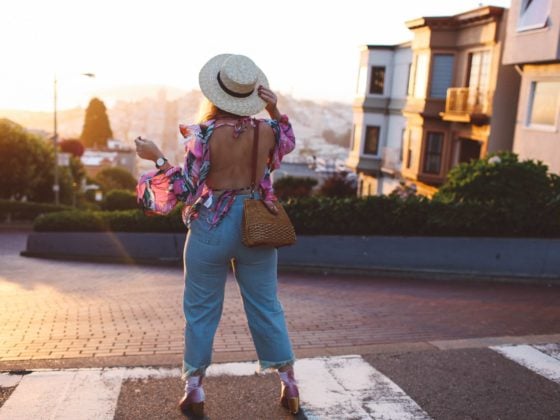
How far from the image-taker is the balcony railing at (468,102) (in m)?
21.5

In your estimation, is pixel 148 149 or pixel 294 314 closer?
pixel 148 149

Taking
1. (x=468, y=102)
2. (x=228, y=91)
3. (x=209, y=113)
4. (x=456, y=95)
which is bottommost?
(x=209, y=113)

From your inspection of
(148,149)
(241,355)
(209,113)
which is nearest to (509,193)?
(241,355)

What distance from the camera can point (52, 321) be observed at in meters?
6.27

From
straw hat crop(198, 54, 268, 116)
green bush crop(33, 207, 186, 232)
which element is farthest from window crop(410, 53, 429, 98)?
straw hat crop(198, 54, 268, 116)

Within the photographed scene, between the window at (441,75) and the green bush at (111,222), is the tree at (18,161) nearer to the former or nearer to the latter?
the green bush at (111,222)

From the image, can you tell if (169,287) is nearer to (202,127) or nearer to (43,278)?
(43,278)

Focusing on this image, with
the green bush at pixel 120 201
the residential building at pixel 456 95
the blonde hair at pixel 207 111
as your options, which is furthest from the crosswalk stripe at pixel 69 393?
the green bush at pixel 120 201

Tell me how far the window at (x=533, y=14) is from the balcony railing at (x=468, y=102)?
13.7ft

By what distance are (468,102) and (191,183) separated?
20862 millimetres

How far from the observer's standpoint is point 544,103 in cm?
1739

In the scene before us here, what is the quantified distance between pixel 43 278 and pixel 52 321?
5557mm

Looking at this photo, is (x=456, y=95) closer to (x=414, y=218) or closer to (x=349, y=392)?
(x=414, y=218)

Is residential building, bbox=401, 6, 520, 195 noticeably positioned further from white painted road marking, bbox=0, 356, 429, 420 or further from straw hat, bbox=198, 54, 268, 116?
straw hat, bbox=198, 54, 268, 116
